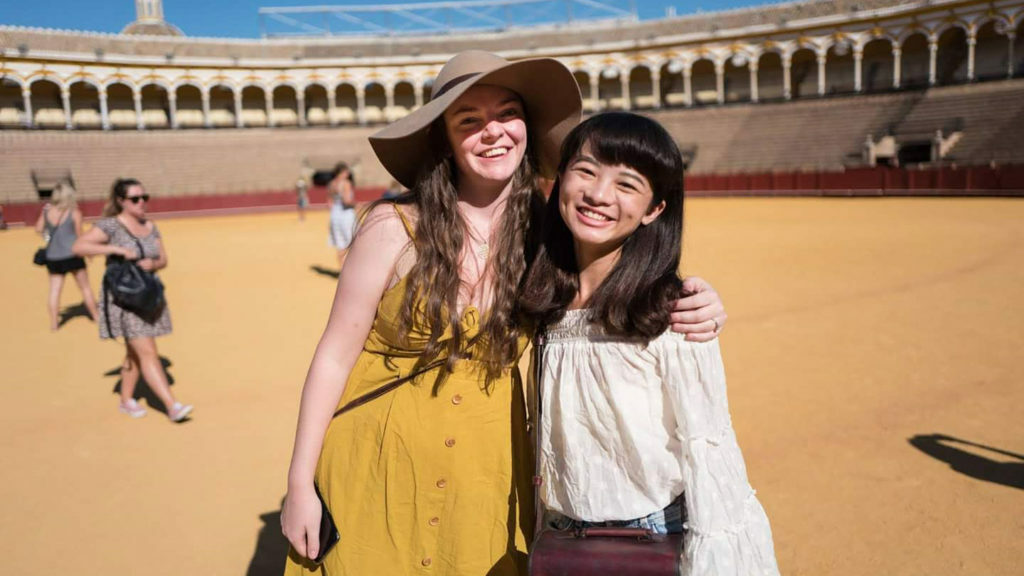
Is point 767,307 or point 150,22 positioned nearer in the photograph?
point 767,307

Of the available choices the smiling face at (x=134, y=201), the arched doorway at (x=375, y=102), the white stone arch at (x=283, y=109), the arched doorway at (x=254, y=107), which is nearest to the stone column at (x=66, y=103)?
the arched doorway at (x=254, y=107)

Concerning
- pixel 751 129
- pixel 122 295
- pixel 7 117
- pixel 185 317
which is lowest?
pixel 185 317

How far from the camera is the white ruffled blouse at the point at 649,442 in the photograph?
1371mm

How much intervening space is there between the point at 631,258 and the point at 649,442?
0.38 meters

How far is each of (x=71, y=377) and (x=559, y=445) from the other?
579 cm

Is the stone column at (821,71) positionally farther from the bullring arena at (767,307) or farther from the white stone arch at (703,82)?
the white stone arch at (703,82)

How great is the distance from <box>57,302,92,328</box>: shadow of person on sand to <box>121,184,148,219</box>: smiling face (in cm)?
419

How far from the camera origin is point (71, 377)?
19.7ft

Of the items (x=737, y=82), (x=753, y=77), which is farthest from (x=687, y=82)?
(x=753, y=77)

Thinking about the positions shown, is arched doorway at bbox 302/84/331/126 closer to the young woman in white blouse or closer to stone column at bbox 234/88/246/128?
stone column at bbox 234/88/246/128

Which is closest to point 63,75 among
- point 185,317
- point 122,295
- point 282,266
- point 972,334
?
point 282,266

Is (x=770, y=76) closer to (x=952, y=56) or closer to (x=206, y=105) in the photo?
(x=952, y=56)

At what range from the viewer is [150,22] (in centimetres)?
5025

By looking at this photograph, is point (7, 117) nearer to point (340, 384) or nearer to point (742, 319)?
point (742, 319)
